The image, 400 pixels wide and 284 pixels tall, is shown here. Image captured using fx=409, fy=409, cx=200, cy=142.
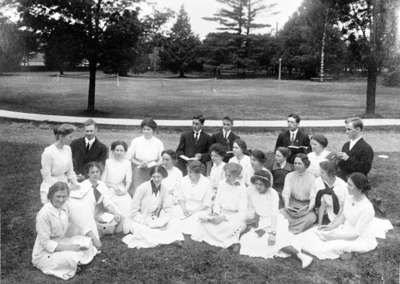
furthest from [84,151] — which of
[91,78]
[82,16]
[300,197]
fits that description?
[91,78]

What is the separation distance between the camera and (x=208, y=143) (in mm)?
8453

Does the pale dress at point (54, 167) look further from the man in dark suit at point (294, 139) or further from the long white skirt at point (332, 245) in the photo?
the man in dark suit at point (294, 139)

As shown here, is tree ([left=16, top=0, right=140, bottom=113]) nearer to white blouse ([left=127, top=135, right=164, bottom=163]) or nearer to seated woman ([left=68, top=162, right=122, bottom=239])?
white blouse ([left=127, top=135, right=164, bottom=163])

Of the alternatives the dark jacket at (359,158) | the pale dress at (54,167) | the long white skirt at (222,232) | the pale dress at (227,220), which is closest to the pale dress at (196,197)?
the pale dress at (227,220)

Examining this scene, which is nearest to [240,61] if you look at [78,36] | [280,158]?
[78,36]

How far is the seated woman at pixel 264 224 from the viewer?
17.3ft

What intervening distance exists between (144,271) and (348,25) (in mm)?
15919

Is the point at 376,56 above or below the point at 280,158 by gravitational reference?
above

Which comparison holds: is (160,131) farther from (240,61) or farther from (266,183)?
(240,61)

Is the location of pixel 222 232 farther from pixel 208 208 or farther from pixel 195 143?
pixel 195 143

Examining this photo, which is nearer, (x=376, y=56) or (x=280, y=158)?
(x=280, y=158)

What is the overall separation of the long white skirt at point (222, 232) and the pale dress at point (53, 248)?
1.63 metres

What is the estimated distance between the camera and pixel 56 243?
185 inches

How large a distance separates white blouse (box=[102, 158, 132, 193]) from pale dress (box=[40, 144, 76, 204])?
1.77 feet
